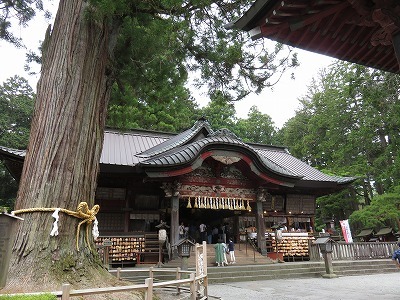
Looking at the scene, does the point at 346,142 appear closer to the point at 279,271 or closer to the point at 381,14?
the point at 279,271

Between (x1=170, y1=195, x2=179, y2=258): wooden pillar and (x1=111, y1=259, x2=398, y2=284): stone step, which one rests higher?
(x1=170, y1=195, x2=179, y2=258): wooden pillar

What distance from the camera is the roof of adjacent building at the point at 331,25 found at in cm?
347

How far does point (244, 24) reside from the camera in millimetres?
3826

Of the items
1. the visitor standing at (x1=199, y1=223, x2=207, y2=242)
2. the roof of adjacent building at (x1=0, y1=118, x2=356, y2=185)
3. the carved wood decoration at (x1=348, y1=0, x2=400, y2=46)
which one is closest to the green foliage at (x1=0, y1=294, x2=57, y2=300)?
the carved wood decoration at (x1=348, y1=0, x2=400, y2=46)

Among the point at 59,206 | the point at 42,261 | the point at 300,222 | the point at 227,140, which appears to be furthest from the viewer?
the point at 300,222

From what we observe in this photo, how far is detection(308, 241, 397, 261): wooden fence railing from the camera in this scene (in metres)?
12.7

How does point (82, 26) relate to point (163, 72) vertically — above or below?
below

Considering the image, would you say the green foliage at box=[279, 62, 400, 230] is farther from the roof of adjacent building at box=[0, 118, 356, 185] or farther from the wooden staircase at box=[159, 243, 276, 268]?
the wooden staircase at box=[159, 243, 276, 268]

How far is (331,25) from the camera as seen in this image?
3.87m

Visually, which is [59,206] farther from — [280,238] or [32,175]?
[280,238]

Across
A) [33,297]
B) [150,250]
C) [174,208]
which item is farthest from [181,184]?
[33,297]

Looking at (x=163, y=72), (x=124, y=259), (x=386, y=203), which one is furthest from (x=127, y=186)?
(x=386, y=203)

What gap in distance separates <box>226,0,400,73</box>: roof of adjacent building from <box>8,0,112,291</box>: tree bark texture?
9.54 ft

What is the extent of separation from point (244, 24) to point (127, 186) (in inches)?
415
